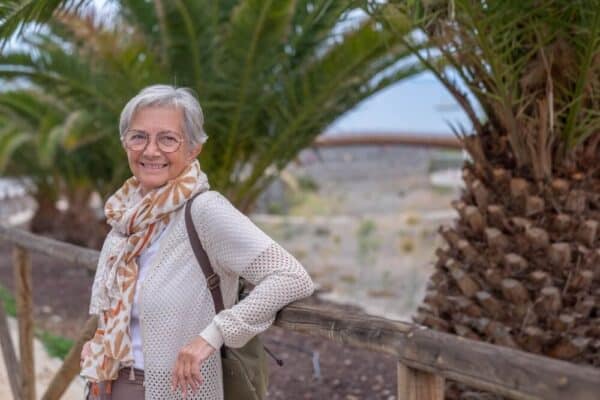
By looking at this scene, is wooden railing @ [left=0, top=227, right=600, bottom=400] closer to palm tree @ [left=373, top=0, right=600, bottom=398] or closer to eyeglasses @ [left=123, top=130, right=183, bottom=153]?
eyeglasses @ [left=123, top=130, right=183, bottom=153]

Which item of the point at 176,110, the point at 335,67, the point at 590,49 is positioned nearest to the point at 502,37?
the point at 590,49

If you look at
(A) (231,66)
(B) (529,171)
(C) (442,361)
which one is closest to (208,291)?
(C) (442,361)

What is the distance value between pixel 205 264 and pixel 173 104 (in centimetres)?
41

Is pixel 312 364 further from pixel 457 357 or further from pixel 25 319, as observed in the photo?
pixel 457 357

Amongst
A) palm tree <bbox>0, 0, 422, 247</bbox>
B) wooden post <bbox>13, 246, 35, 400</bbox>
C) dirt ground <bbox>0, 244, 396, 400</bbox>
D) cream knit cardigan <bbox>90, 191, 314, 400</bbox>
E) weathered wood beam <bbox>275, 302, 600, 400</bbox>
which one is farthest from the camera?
palm tree <bbox>0, 0, 422, 247</bbox>

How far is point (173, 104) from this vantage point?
2080 millimetres

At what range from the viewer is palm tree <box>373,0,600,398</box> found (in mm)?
3170

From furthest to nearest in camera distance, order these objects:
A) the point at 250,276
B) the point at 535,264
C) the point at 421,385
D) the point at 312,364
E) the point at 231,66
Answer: the point at 231,66 → the point at 312,364 → the point at 535,264 → the point at 250,276 → the point at 421,385

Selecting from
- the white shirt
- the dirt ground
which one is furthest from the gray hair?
the dirt ground

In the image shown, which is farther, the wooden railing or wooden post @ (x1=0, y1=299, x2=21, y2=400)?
wooden post @ (x1=0, y1=299, x2=21, y2=400)

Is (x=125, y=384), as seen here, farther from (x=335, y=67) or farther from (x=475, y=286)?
(x=335, y=67)

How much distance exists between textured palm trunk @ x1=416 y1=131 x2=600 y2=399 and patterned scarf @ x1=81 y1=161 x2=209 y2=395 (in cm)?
174

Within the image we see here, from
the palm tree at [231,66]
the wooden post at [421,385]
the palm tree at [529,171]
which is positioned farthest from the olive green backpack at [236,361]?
the palm tree at [231,66]

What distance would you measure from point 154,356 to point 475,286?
1.88m
